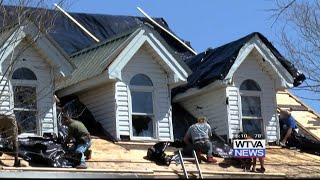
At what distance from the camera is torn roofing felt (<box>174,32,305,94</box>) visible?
70.0 feet

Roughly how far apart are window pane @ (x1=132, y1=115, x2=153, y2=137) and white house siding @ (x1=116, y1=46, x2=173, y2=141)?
18cm

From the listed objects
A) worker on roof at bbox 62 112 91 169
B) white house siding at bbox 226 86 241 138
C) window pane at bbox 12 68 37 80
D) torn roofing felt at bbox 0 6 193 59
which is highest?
torn roofing felt at bbox 0 6 193 59

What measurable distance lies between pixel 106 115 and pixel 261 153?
4.12m

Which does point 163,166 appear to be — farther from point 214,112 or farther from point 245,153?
point 214,112

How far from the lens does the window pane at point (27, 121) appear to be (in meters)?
18.4

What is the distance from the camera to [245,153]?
1858 cm

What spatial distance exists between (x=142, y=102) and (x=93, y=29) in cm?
671

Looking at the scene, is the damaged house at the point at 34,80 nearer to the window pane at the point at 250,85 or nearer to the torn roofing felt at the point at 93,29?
the torn roofing felt at the point at 93,29

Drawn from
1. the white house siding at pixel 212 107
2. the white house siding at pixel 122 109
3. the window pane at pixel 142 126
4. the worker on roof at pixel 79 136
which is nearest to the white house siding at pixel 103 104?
the white house siding at pixel 122 109

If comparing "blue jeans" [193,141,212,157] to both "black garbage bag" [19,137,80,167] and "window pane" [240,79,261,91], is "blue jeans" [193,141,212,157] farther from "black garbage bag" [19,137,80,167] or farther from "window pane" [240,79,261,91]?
"window pane" [240,79,261,91]

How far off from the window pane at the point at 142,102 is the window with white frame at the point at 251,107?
8.51 feet

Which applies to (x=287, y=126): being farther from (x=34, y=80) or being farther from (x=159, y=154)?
(x=34, y=80)

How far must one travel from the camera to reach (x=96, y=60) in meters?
21.0

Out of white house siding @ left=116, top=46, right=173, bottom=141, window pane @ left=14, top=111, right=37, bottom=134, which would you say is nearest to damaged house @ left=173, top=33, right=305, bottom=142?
white house siding @ left=116, top=46, right=173, bottom=141
